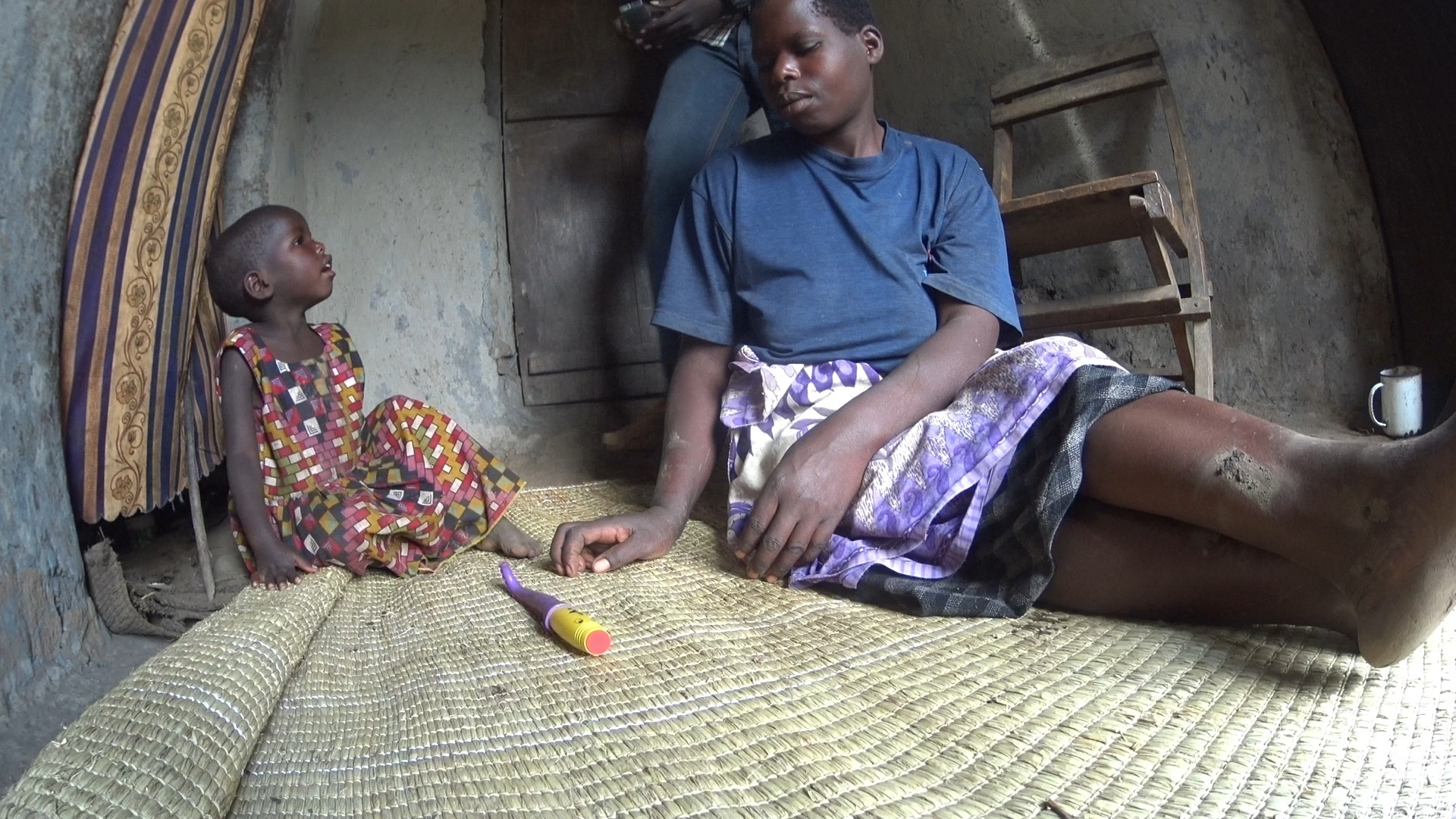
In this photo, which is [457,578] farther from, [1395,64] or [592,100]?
[1395,64]

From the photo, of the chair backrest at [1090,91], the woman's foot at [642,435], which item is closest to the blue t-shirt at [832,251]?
the woman's foot at [642,435]

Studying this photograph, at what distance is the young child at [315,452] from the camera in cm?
138

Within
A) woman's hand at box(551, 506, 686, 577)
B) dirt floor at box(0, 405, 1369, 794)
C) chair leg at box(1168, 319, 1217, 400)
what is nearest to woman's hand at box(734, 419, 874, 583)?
woman's hand at box(551, 506, 686, 577)

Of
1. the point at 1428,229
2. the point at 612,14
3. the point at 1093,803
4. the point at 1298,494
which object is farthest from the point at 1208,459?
the point at 612,14

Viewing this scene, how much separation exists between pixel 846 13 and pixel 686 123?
0.55 meters

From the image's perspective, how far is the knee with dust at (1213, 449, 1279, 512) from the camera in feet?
2.65

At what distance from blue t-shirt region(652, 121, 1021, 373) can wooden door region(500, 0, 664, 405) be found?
3.12 feet

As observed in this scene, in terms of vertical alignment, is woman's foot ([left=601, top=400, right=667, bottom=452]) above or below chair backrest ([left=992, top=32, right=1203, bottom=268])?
below

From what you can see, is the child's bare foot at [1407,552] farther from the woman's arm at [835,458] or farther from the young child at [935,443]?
the woman's arm at [835,458]

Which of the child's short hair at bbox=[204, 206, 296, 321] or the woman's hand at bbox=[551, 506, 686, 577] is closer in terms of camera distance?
the woman's hand at bbox=[551, 506, 686, 577]

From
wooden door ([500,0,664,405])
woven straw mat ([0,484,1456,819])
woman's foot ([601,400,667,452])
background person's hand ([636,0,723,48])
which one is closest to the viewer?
woven straw mat ([0,484,1456,819])

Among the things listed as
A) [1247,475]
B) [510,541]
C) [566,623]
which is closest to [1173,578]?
[1247,475]

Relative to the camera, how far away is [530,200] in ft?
7.64

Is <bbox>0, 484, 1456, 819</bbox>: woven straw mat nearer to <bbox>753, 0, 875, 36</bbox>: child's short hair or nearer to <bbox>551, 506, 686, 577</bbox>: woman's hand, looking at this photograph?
<bbox>551, 506, 686, 577</bbox>: woman's hand
